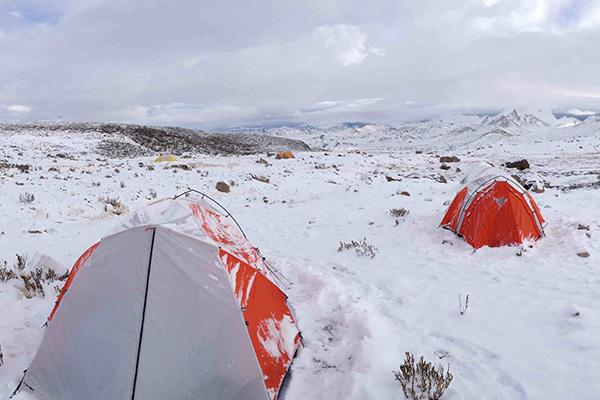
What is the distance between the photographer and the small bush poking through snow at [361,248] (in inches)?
357

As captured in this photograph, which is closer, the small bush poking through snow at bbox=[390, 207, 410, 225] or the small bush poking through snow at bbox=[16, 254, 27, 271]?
the small bush poking through snow at bbox=[16, 254, 27, 271]

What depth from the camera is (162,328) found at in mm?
4309

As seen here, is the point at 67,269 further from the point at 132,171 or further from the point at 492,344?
the point at 132,171

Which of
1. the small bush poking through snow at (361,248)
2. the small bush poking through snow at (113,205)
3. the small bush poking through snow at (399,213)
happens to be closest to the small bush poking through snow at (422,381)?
the small bush poking through snow at (361,248)

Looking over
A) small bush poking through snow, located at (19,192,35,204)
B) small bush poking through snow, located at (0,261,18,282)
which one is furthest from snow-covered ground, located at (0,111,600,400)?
small bush poking through snow, located at (19,192,35,204)

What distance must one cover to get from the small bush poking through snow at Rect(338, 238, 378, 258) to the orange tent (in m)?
2.24

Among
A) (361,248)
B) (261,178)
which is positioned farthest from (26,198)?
(361,248)

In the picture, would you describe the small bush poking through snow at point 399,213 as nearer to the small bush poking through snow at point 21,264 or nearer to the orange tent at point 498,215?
the orange tent at point 498,215

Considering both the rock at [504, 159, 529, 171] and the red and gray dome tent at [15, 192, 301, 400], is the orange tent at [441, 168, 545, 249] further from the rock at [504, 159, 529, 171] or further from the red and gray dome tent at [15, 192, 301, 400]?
the rock at [504, 159, 529, 171]

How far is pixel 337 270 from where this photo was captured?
8227 millimetres

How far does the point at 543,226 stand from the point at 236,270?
8.07m

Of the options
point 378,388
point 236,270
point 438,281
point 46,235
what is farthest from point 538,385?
point 46,235

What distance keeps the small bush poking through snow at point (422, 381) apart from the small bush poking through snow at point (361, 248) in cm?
462

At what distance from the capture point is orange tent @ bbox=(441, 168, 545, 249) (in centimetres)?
874
